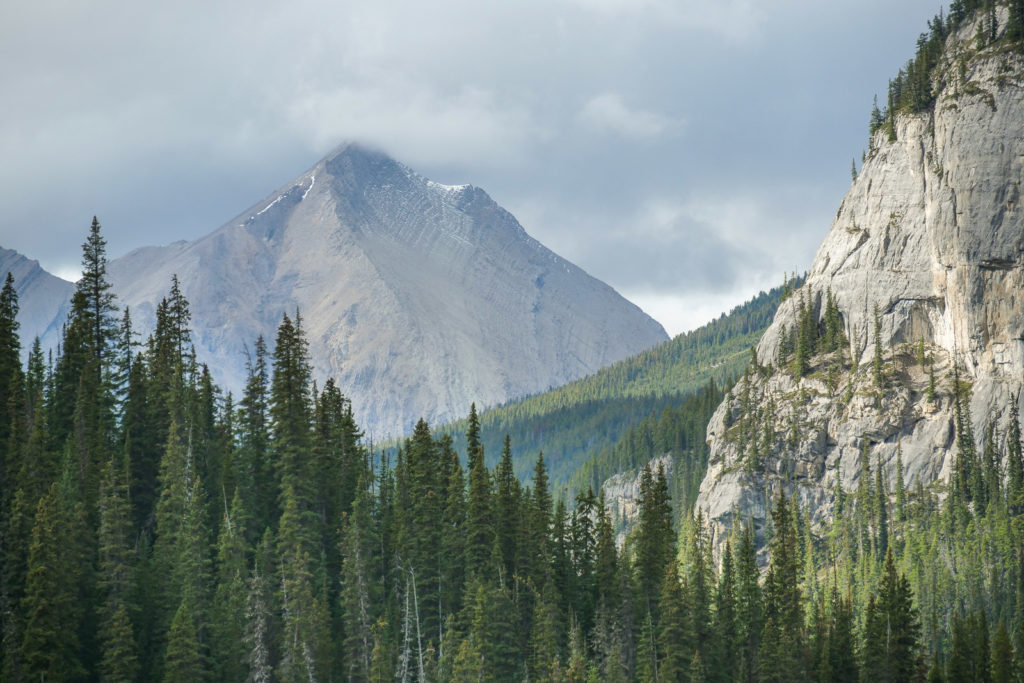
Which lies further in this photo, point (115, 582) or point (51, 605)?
point (115, 582)

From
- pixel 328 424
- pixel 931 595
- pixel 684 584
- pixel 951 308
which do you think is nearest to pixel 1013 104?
pixel 951 308

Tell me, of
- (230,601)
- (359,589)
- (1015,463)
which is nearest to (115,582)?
(230,601)

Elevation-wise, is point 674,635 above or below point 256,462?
below

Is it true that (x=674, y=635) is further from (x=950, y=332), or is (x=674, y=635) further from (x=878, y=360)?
(x=950, y=332)

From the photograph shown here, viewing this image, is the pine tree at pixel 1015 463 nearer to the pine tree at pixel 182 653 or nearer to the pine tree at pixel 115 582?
the pine tree at pixel 182 653

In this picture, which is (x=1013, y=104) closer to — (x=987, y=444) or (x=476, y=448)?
(x=987, y=444)

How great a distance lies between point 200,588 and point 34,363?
31.6m

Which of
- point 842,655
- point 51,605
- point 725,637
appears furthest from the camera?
point 842,655

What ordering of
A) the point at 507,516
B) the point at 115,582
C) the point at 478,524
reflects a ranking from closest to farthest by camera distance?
the point at 115,582
the point at 478,524
the point at 507,516

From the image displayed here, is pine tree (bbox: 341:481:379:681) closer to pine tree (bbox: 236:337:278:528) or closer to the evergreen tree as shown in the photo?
pine tree (bbox: 236:337:278:528)

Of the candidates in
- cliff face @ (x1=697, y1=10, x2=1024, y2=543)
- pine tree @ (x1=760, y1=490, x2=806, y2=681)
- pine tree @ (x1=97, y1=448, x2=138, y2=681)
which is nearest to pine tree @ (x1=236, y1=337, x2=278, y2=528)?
pine tree @ (x1=97, y1=448, x2=138, y2=681)

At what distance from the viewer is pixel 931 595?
155250mm

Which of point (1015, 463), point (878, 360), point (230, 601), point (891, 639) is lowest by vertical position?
point (891, 639)

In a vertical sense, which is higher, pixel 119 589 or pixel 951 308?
pixel 951 308
